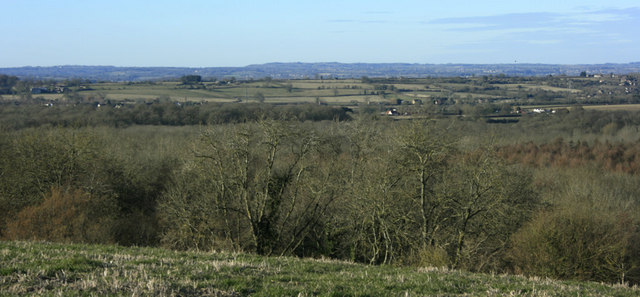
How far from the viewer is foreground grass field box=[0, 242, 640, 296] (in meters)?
7.26

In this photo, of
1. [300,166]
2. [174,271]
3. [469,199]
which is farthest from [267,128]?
[174,271]

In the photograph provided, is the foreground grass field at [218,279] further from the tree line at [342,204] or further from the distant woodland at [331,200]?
the tree line at [342,204]

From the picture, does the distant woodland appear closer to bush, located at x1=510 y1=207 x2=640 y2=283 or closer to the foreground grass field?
bush, located at x1=510 y1=207 x2=640 y2=283

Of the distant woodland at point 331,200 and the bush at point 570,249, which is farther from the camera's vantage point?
the distant woodland at point 331,200

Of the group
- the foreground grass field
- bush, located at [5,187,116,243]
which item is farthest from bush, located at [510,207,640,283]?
bush, located at [5,187,116,243]

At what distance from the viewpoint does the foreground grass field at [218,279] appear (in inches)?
286

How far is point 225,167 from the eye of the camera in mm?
24078

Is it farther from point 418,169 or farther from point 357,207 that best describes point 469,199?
point 357,207

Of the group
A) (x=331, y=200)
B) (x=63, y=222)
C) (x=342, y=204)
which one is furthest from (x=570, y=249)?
(x=63, y=222)

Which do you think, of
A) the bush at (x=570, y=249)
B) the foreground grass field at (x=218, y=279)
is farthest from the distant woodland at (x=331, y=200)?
the foreground grass field at (x=218, y=279)

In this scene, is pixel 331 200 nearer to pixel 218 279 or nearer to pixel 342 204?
pixel 342 204

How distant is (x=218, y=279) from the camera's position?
822 centimetres

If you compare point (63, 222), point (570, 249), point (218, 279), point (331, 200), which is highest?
point (218, 279)

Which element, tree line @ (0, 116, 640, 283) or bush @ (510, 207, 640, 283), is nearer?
bush @ (510, 207, 640, 283)
